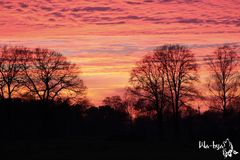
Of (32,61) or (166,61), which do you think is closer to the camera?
(166,61)

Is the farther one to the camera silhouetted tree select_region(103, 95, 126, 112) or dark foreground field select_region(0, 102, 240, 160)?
silhouetted tree select_region(103, 95, 126, 112)

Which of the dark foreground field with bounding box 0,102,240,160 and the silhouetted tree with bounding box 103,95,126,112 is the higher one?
the silhouetted tree with bounding box 103,95,126,112

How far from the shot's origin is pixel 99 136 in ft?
292

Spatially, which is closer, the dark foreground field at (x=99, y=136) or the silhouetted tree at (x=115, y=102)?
the dark foreground field at (x=99, y=136)

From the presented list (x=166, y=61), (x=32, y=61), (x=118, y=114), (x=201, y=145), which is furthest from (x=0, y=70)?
(x=118, y=114)

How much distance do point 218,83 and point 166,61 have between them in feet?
29.3

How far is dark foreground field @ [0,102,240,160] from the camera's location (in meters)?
45.3

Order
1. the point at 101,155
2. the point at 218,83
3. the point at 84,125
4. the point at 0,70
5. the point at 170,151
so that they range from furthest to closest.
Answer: the point at 84,125 → the point at 0,70 → the point at 218,83 → the point at 170,151 → the point at 101,155

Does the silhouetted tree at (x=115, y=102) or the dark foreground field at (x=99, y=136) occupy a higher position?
the silhouetted tree at (x=115, y=102)

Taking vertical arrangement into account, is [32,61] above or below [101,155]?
above

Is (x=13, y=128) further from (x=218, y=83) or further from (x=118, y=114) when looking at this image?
(x=118, y=114)

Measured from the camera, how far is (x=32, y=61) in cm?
8856

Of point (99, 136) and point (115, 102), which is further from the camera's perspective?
point (115, 102)

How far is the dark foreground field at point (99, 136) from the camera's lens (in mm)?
45281
